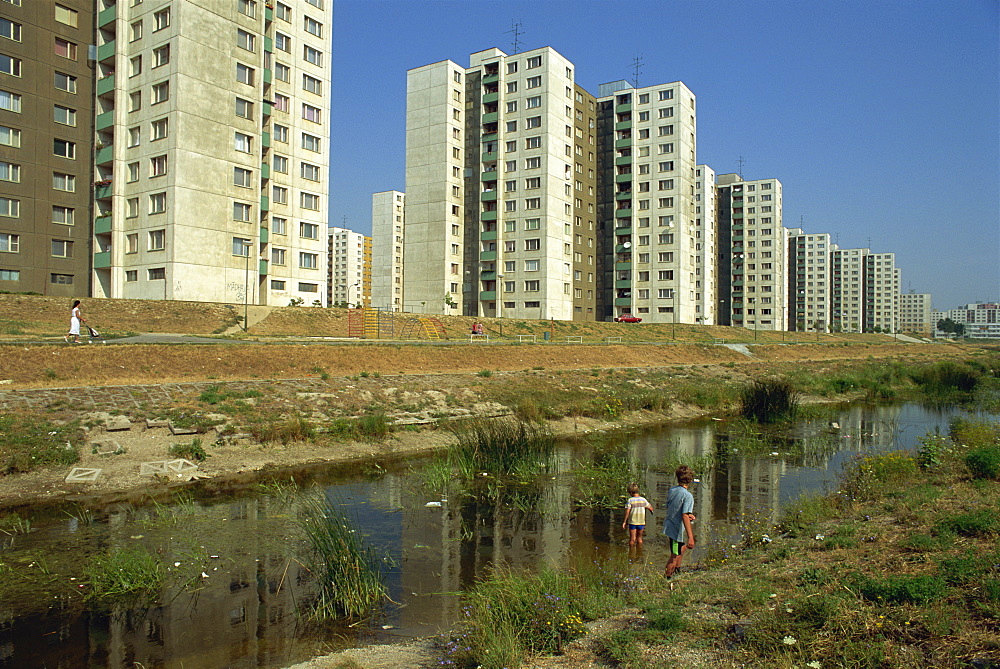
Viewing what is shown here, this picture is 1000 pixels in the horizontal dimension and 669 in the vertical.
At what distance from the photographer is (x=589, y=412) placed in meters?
27.0

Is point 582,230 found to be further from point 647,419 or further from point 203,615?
point 203,615

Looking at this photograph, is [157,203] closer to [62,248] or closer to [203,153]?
[203,153]

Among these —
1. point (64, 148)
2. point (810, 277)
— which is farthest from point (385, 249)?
point (810, 277)

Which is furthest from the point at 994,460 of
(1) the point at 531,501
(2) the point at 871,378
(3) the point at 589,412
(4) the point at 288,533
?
(2) the point at 871,378

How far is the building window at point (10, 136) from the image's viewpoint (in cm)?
5134

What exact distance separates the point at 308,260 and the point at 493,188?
35.7 metres

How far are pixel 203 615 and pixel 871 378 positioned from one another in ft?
152

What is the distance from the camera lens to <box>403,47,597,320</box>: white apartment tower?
86.0m

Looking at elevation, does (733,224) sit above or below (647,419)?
above

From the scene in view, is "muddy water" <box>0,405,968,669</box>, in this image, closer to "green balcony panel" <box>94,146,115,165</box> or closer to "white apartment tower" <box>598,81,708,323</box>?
"green balcony panel" <box>94,146,115,165</box>

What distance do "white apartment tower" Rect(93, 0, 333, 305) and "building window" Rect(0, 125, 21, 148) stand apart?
235 inches

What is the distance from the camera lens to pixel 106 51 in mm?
56500

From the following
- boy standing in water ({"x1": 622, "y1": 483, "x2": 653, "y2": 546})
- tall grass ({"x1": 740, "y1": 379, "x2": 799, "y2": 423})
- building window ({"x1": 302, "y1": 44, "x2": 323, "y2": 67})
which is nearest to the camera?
boy standing in water ({"x1": 622, "y1": 483, "x2": 653, "y2": 546})

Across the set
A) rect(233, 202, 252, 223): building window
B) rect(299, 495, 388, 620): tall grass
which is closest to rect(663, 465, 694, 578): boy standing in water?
rect(299, 495, 388, 620): tall grass
